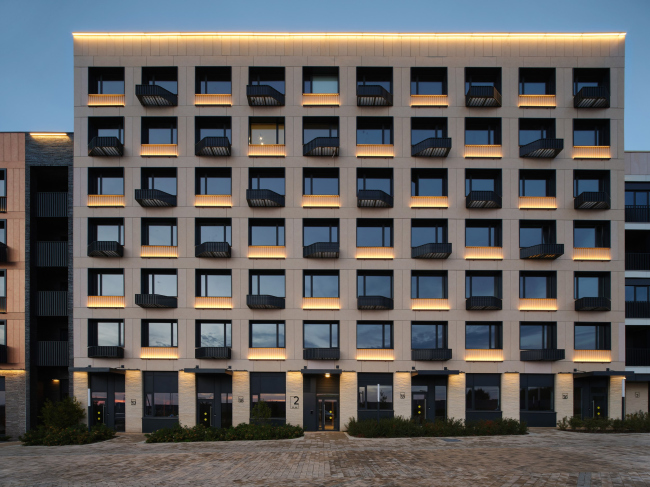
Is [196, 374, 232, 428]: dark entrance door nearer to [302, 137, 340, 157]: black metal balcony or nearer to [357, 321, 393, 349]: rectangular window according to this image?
[357, 321, 393, 349]: rectangular window

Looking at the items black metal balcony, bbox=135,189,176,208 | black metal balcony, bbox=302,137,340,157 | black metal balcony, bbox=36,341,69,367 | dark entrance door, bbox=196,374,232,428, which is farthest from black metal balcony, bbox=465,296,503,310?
black metal balcony, bbox=36,341,69,367

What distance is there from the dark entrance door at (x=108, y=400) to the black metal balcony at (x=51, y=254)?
9304 mm

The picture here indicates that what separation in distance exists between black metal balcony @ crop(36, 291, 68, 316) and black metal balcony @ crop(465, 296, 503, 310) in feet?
104

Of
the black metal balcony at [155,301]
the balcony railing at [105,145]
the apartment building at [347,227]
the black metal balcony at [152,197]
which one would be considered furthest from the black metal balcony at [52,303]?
the balcony railing at [105,145]

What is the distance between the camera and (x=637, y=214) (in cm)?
3244

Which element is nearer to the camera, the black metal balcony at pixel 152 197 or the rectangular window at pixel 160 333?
the black metal balcony at pixel 152 197

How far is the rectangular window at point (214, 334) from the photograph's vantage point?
30.9m

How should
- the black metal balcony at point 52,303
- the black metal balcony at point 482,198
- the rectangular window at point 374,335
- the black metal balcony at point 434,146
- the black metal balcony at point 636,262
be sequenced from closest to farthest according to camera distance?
the black metal balcony at point 482,198, the black metal balcony at point 434,146, the rectangular window at point 374,335, the black metal balcony at point 52,303, the black metal balcony at point 636,262

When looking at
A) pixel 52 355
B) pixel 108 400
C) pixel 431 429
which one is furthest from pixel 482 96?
pixel 52 355

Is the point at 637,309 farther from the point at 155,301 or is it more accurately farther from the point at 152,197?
the point at 152,197

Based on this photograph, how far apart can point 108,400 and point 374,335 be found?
21.2m

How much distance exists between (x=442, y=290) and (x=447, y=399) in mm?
8299

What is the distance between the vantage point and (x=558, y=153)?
3119 cm

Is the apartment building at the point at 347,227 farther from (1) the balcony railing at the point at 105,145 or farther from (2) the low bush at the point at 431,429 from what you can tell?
(2) the low bush at the point at 431,429
